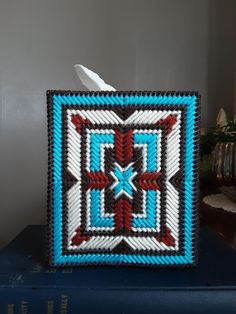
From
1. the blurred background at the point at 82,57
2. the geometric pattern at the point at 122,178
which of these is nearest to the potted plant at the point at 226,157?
the geometric pattern at the point at 122,178

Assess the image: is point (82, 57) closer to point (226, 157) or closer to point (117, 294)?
point (226, 157)

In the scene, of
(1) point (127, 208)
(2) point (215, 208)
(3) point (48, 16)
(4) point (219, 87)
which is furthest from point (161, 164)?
(3) point (48, 16)

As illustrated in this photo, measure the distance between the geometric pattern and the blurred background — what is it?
1192 millimetres

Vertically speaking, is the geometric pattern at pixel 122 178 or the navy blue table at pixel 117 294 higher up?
the geometric pattern at pixel 122 178

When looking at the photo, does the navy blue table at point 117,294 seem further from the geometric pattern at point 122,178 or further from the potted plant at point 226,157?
the potted plant at point 226,157

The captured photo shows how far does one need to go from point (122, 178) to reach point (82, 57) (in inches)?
49.4

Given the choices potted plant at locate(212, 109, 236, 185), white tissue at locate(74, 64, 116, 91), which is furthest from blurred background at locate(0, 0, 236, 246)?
white tissue at locate(74, 64, 116, 91)

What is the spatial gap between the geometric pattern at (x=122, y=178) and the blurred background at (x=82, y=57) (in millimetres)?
1192

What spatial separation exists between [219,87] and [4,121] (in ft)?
2.99

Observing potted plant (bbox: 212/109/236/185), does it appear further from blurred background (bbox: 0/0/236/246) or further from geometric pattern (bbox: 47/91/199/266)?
blurred background (bbox: 0/0/236/246)

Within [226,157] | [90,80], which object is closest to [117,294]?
[90,80]

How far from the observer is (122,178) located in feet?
1.18

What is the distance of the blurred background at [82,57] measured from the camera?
4.99 ft

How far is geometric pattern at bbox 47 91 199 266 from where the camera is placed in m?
0.35
